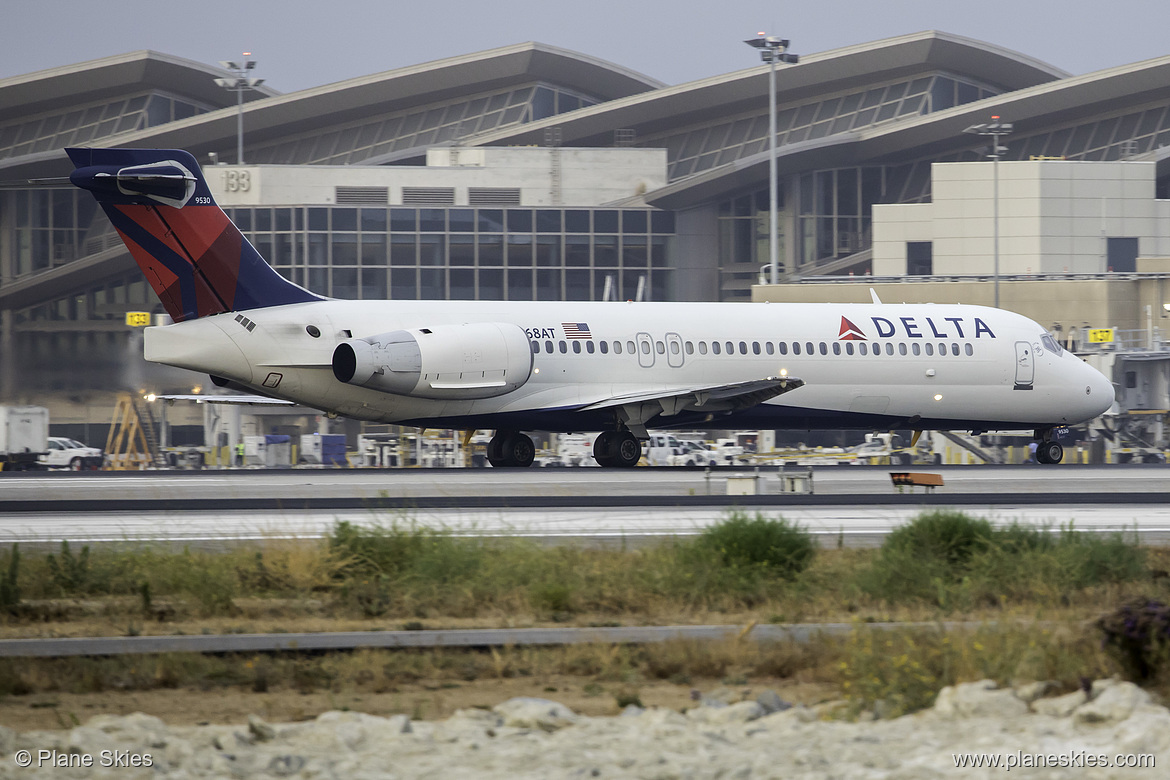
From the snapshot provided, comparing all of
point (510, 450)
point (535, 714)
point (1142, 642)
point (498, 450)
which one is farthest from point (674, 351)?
point (535, 714)

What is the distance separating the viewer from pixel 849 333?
110 ft

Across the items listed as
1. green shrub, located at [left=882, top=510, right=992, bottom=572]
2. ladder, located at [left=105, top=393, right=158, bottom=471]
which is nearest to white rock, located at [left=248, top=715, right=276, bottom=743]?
green shrub, located at [left=882, top=510, right=992, bottom=572]

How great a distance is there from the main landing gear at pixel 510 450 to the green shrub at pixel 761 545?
1750cm

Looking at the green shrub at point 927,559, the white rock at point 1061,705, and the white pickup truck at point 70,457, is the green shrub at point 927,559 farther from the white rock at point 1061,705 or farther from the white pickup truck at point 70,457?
the white pickup truck at point 70,457

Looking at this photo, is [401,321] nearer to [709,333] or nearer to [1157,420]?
[709,333]

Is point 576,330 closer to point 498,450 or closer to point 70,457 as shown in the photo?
point 498,450

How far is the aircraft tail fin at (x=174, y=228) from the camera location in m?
28.0

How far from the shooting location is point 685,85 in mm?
83250

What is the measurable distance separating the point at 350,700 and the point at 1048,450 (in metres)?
29.3

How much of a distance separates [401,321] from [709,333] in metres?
7.23

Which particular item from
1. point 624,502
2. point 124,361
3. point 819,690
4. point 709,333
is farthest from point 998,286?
point 819,690

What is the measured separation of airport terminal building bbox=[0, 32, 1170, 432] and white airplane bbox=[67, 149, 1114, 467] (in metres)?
25.7

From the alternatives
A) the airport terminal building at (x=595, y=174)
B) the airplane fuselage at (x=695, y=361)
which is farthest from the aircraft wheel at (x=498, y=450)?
the airport terminal building at (x=595, y=174)

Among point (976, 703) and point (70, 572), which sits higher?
point (70, 572)
